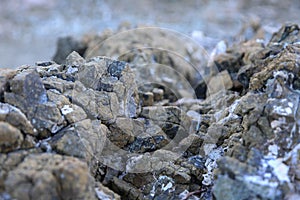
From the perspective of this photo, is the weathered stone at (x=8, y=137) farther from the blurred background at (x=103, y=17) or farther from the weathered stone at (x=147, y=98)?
the blurred background at (x=103, y=17)

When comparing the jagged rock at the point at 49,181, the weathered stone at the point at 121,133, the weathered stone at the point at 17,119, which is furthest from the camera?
the weathered stone at the point at 121,133

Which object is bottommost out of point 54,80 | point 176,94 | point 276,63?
point 176,94

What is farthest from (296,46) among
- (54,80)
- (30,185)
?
(30,185)

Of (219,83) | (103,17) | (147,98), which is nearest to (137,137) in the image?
(147,98)

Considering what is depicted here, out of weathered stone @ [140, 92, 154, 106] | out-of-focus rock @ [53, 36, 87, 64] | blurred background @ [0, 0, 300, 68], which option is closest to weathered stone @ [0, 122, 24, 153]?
weathered stone @ [140, 92, 154, 106]

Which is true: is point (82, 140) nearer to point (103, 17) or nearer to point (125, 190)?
point (125, 190)

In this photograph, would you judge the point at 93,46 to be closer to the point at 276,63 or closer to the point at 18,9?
the point at 276,63

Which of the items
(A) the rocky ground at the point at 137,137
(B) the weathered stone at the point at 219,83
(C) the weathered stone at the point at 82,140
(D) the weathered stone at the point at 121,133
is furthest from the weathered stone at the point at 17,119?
(B) the weathered stone at the point at 219,83
